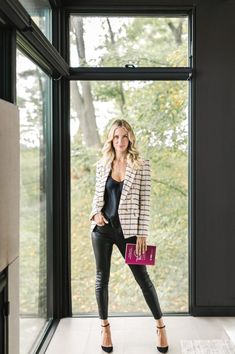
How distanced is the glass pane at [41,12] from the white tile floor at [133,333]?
2109 mm

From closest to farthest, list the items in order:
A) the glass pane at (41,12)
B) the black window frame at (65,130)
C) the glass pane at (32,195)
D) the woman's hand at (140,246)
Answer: the glass pane at (32,195) → the glass pane at (41,12) → the woman's hand at (140,246) → the black window frame at (65,130)

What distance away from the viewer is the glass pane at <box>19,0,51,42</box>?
2.71 metres

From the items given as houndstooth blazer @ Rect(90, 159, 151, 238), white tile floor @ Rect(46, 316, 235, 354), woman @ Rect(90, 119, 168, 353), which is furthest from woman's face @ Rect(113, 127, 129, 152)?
white tile floor @ Rect(46, 316, 235, 354)

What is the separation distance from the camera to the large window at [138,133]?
3.66 meters

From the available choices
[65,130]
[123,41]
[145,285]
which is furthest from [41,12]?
[145,285]

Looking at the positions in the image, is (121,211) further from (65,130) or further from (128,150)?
(65,130)

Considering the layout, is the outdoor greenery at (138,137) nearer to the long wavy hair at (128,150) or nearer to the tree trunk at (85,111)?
the tree trunk at (85,111)

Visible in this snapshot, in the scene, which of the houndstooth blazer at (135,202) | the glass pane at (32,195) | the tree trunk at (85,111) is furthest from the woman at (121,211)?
the tree trunk at (85,111)

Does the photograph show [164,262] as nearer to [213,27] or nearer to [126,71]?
[126,71]

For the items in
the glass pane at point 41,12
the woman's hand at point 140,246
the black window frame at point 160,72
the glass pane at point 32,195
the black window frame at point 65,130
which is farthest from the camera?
the black window frame at point 160,72

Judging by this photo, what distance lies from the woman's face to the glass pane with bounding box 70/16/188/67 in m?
0.81

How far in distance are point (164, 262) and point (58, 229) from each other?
2.92 feet

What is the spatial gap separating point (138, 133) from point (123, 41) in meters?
0.74

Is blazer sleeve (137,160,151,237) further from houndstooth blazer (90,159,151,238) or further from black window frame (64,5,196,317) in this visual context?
black window frame (64,5,196,317)
